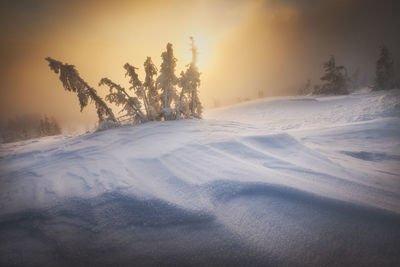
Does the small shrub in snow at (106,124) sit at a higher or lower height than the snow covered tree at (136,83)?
lower

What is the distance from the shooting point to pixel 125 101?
305 inches

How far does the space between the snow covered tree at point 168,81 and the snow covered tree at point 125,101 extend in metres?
1.35

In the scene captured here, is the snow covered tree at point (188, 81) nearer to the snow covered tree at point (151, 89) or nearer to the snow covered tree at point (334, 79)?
the snow covered tree at point (151, 89)

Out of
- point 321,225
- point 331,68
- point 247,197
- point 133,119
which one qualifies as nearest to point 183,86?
point 133,119

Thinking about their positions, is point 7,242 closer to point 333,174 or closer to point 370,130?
point 333,174

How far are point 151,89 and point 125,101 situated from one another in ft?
6.88

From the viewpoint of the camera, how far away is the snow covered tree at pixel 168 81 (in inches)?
325

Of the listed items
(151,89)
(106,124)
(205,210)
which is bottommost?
(205,210)

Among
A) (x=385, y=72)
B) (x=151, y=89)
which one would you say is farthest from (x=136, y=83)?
(x=385, y=72)

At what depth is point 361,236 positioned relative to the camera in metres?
1.38

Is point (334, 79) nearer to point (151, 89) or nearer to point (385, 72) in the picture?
point (385, 72)

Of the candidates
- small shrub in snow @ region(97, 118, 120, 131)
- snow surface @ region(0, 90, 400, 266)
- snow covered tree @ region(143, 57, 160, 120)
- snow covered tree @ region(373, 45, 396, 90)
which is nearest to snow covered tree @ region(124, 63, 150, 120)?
snow covered tree @ region(143, 57, 160, 120)

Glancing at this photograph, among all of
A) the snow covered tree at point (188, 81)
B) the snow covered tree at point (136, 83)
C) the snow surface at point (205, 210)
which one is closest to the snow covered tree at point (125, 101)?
the snow covered tree at point (136, 83)

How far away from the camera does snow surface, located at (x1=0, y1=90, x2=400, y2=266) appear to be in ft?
4.45
